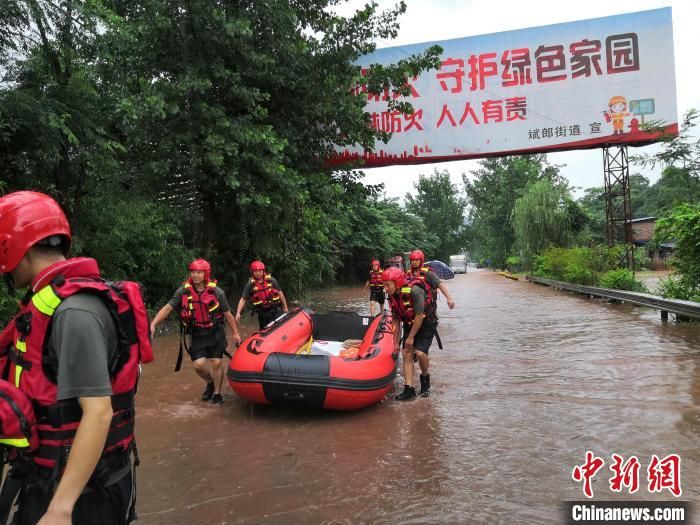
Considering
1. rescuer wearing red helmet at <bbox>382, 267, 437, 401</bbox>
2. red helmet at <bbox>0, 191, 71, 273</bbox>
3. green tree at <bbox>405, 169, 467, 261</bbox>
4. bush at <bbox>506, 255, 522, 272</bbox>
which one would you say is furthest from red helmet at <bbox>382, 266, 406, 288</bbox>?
green tree at <bbox>405, 169, 467, 261</bbox>

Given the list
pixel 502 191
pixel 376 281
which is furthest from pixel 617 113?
pixel 502 191

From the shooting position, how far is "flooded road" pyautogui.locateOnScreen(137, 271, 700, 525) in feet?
A: 11.3

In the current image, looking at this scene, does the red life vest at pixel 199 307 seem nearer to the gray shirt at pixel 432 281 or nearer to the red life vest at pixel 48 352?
the gray shirt at pixel 432 281

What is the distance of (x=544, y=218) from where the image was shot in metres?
27.5

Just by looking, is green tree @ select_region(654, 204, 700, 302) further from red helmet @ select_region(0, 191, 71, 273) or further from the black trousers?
red helmet @ select_region(0, 191, 71, 273)

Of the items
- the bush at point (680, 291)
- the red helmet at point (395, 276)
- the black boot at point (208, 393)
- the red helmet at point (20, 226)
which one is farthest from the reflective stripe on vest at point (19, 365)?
the bush at point (680, 291)

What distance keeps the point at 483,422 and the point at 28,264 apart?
4.49m

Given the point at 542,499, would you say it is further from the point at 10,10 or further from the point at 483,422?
the point at 10,10

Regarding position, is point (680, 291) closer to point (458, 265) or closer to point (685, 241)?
point (685, 241)

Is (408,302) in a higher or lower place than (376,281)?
higher

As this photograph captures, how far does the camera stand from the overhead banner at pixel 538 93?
47.2 feet

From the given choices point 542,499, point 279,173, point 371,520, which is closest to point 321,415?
point 371,520

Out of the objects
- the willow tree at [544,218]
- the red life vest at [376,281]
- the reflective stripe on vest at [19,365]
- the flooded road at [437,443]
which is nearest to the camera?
the reflective stripe on vest at [19,365]

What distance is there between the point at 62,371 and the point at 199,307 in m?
4.27
